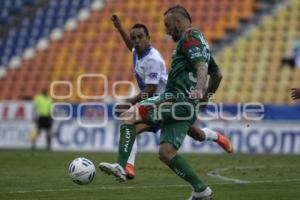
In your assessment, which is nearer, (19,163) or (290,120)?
(19,163)

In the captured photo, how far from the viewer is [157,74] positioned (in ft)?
41.8

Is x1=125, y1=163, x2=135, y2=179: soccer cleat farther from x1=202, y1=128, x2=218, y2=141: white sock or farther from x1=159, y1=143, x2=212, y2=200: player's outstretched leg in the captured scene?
x1=202, y1=128, x2=218, y2=141: white sock

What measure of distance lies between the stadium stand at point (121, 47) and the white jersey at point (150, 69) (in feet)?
48.9

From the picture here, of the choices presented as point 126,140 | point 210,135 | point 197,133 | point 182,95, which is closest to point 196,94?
point 182,95

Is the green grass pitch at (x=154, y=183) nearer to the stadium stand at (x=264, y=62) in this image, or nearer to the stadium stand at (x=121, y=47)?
the stadium stand at (x=264, y=62)

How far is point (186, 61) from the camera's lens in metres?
9.75

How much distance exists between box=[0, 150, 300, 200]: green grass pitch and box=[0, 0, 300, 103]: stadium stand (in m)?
11.5

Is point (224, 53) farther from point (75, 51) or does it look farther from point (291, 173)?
point (291, 173)

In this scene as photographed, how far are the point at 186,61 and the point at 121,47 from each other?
880 inches

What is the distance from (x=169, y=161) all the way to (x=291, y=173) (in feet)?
17.7

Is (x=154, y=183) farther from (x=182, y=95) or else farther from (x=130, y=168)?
(x=182, y=95)

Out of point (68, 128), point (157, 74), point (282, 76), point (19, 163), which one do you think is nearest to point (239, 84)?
point (282, 76)

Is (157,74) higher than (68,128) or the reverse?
higher

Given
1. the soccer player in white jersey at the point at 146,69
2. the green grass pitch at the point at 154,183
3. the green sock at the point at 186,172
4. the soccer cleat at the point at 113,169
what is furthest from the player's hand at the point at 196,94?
the soccer player in white jersey at the point at 146,69
